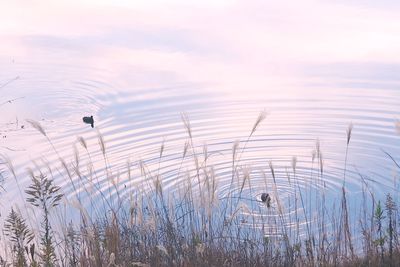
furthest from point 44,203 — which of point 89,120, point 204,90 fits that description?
point 204,90

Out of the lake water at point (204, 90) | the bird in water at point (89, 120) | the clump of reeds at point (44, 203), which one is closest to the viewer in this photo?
the clump of reeds at point (44, 203)

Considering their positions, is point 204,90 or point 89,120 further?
point 204,90

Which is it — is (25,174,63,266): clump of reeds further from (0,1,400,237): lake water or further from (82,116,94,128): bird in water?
(82,116,94,128): bird in water

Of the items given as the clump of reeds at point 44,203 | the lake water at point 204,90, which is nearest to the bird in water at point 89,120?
the lake water at point 204,90

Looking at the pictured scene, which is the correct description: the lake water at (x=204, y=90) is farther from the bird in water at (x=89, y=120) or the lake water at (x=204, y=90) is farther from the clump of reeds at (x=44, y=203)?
the clump of reeds at (x=44, y=203)

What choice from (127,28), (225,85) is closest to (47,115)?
(225,85)

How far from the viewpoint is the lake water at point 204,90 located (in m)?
7.61

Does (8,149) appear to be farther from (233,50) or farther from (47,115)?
(233,50)

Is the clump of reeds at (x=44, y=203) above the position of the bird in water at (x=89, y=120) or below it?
below

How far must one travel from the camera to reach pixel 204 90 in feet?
34.4

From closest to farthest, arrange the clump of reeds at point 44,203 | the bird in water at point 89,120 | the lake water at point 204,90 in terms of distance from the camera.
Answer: the clump of reeds at point 44,203 < the lake water at point 204,90 < the bird in water at point 89,120

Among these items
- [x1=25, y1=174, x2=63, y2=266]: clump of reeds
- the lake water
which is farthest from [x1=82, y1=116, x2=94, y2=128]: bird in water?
[x1=25, y1=174, x2=63, y2=266]: clump of reeds

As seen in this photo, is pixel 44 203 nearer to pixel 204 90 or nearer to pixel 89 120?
pixel 89 120

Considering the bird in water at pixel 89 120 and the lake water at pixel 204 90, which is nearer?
the lake water at pixel 204 90
